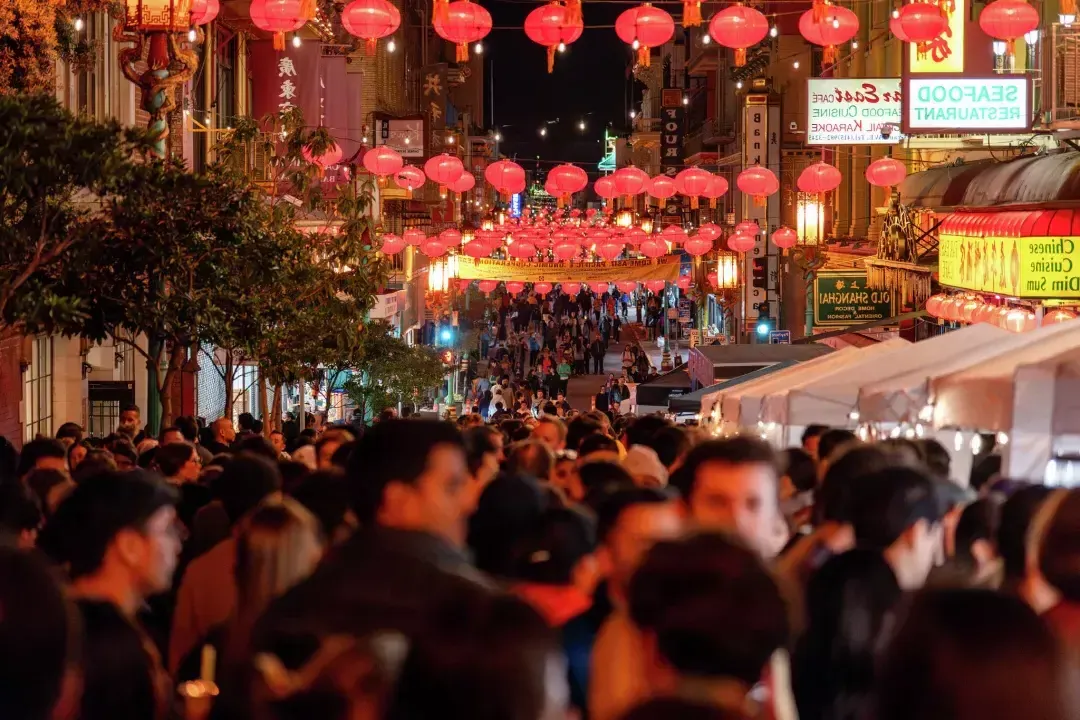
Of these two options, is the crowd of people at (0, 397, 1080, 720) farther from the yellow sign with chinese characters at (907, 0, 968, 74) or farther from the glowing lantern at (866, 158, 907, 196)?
the glowing lantern at (866, 158, 907, 196)

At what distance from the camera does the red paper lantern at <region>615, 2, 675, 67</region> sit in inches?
631

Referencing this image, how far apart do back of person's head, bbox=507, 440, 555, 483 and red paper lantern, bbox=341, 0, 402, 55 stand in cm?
790

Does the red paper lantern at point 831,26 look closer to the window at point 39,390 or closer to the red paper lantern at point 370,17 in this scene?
the red paper lantern at point 370,17

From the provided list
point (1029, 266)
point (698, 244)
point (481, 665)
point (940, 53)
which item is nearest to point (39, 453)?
point (481, 665)

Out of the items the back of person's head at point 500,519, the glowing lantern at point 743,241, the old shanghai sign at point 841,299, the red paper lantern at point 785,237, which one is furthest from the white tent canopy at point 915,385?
the glowing lantern at point 743,241

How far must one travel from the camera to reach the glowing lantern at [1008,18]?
16734 millimetres

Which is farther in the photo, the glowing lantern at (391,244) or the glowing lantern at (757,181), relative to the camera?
the glowing lantern at (391,244)

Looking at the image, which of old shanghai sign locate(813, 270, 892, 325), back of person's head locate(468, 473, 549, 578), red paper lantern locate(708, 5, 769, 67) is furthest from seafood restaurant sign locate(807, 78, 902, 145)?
back of person's head locate(468, 473, 549, 578)

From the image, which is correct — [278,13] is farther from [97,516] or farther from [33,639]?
[33,639]

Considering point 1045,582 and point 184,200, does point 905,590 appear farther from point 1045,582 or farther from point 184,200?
point 184,200

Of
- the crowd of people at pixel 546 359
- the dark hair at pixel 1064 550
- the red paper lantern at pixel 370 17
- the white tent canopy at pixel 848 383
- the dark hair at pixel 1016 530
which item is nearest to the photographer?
the dark hair at pixel 1064 550

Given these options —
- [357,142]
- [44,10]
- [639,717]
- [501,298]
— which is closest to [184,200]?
[44,10]

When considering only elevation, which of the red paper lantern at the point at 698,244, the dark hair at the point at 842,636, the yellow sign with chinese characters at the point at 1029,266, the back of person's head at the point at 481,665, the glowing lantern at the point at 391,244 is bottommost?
the dark hair at the point at 842,636

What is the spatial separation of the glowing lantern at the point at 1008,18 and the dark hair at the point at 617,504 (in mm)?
12747
